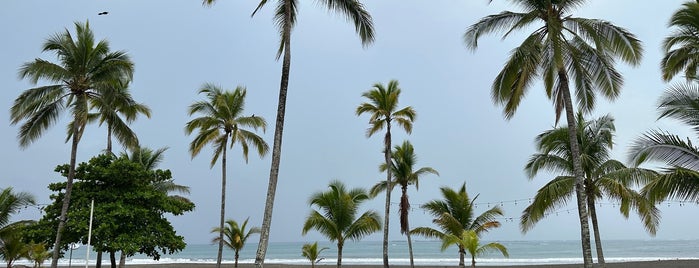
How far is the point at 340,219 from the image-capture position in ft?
79.7

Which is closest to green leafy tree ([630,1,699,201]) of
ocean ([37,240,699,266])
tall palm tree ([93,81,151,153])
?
tall palm tree ([93,81,151,153])

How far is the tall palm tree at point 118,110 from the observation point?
18.5 m

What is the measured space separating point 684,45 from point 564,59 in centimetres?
278

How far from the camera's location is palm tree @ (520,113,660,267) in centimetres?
1593

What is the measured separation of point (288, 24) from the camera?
13.9m

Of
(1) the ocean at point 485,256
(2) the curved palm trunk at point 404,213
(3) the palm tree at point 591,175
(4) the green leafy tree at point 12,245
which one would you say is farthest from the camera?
(1) the ocean at point 485,256

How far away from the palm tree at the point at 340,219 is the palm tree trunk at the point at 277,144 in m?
11.5

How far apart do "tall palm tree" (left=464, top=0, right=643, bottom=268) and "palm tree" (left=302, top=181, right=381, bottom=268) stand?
10265 millimetres

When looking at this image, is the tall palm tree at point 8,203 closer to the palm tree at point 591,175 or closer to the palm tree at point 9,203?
the palm tree at point 9,203

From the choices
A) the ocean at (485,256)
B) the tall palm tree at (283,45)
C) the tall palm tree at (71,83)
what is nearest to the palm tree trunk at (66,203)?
the tall palm tree at (71,83)

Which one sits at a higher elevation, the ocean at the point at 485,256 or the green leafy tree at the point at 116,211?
the green leafy tree at the point at 116,211

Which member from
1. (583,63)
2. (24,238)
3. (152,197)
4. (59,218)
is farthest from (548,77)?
(24,238)

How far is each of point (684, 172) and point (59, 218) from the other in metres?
18.0

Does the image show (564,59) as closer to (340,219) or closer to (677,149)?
(677,149)
